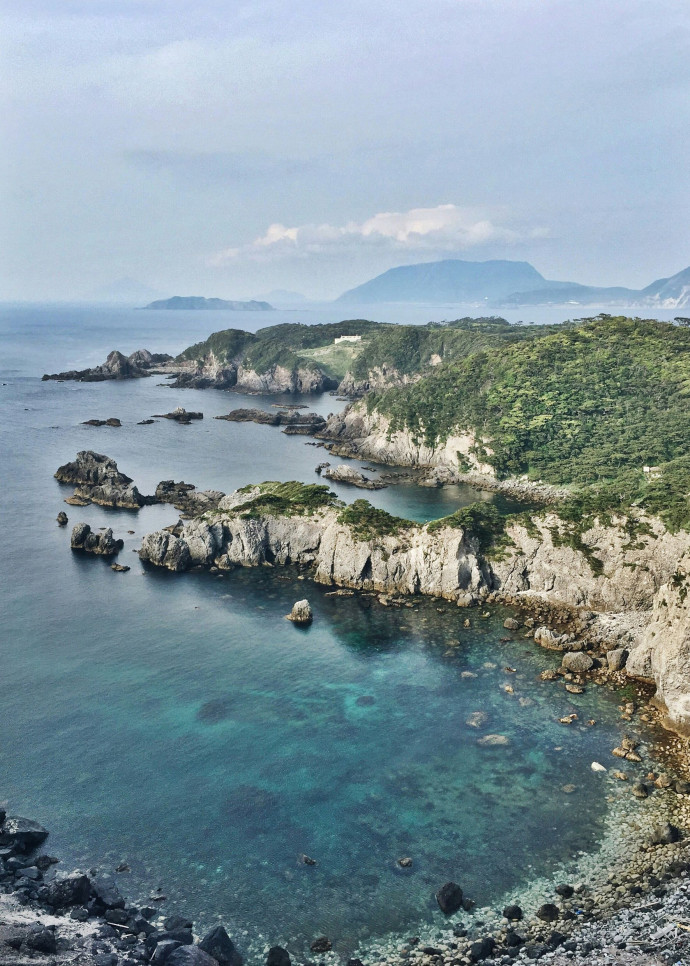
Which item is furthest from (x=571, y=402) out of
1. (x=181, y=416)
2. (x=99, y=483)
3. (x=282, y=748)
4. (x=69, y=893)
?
(x=69, y=893)

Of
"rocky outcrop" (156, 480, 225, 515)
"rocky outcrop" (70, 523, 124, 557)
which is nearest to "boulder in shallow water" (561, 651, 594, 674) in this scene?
"rocky outcrop" (70, 523, 124, 557)

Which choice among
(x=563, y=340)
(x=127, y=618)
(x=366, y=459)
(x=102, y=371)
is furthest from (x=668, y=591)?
(x=102, y=371)

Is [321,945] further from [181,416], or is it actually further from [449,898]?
[181,416]

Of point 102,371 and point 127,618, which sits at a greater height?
point 102,371

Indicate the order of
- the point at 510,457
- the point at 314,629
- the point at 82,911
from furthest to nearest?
the point at 510,457 < the point at 314,629 < the point at 82,911

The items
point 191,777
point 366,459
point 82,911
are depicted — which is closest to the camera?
point 82,911

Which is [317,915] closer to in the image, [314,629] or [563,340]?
[314,629]

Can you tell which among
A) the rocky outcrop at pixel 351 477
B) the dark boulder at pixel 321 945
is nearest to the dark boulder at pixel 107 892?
the dark boulder at pixel 321 945

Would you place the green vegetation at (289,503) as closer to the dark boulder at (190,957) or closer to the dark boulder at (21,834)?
the dark boulder at (21,834)
